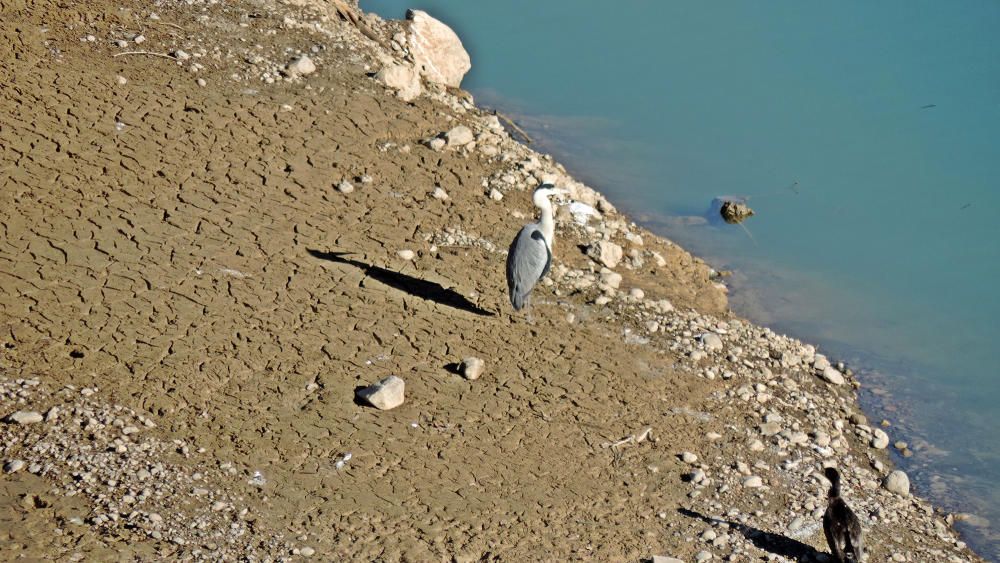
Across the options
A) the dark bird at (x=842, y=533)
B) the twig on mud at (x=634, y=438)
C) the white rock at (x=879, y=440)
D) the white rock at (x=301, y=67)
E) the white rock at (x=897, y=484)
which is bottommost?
the twig on mud at (x=634, y=438)

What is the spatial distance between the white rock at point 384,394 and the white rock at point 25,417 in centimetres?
236

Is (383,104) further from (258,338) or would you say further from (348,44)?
(258,338)

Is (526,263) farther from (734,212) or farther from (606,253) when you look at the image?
(734,212)

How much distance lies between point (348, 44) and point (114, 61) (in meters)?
2.76

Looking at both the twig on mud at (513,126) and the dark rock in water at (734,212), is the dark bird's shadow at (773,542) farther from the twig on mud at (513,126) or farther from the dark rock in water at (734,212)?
the twig on mud at (513,126)

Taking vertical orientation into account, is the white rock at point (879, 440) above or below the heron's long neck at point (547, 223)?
below

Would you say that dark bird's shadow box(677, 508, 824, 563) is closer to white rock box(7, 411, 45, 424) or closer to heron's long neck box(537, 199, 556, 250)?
heron's long neck box(537, 199, 556, 250)

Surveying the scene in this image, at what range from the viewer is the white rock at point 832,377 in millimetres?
11422

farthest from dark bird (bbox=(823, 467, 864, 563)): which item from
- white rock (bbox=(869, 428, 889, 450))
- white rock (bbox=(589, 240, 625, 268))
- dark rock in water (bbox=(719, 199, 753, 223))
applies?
dark rock in water (bbox=(719, 199, 753, 223))

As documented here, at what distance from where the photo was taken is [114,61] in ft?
39.4

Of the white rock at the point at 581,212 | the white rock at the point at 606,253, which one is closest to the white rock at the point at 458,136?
the white rock at the point at 581,212

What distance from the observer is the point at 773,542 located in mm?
8672

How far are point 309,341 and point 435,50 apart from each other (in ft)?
21.0

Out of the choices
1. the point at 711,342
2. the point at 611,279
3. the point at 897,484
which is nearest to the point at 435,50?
the point at 611,279
